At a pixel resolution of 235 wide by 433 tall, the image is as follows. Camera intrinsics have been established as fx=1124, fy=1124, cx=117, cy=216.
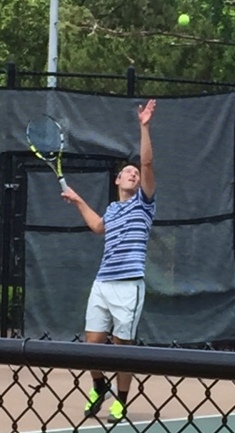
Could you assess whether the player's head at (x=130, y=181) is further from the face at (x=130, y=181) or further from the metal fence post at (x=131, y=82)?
the metal fence post at (x=131, y=82)

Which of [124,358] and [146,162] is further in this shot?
[146,162]

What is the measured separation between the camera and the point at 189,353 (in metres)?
2.43

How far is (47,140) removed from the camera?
9.09m

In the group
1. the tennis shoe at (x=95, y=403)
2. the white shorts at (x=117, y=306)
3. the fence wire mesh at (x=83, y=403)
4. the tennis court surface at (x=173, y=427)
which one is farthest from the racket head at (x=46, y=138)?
the tennis shoe at (x=95, y=403)

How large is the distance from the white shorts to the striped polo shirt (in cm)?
6

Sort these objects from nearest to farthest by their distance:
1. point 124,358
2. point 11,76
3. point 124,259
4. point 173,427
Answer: point 124,358, point 173,427, point 124,259, point 11,76

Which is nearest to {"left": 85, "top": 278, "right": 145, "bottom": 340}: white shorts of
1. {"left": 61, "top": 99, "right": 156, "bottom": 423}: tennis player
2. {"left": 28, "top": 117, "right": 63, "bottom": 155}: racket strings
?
{"left": 61, "top": 99, "right": 156, "bottom": 423}: tennis player

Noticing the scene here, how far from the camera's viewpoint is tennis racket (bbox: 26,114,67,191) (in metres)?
8.93

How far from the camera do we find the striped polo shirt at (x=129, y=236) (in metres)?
6.77

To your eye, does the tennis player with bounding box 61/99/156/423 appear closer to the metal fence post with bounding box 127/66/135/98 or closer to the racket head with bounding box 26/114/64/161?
the racket head with bounding box 26/114/64/161

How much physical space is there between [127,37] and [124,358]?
59.9 ft

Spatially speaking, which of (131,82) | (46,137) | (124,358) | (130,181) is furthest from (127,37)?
(124,358)

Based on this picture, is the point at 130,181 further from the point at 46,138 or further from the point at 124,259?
the point at 46,138

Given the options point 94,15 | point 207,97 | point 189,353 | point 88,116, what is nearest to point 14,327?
point 88,116
